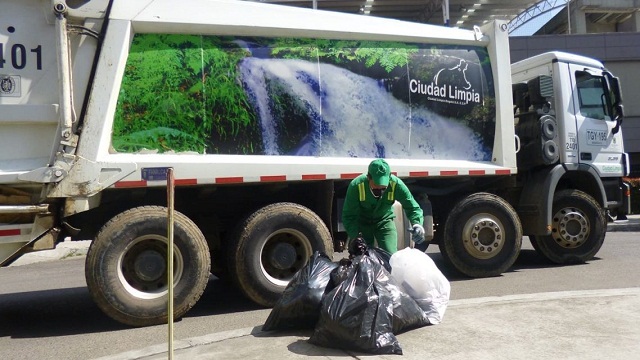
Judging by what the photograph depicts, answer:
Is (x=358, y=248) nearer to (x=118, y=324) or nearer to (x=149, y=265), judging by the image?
(x=149, y=265)

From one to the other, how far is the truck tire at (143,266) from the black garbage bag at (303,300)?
1067 millimetres

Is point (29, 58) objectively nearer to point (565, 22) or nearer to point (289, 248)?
Result: point (289, 248)

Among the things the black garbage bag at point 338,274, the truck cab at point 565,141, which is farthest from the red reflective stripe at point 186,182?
the truck cab at point 565,141

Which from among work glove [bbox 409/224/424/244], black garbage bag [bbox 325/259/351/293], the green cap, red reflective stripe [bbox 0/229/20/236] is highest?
the green cap

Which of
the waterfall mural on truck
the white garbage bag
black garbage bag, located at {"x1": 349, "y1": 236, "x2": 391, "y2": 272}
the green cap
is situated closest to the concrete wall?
the waterfall mural on truck

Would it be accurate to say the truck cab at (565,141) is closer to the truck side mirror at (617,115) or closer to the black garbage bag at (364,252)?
the truck side mirror at (617,115)

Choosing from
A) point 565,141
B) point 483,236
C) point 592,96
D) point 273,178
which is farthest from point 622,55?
point 273,178

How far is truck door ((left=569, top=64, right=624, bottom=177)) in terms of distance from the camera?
324 inches

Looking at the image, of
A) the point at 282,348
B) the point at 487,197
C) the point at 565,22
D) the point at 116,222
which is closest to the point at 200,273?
the point at 116,222

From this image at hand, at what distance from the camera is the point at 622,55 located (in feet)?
74.2

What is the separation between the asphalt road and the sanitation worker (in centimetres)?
121

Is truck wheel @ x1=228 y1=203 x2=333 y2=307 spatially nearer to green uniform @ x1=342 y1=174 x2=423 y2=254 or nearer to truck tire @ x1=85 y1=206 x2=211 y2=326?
truck tire @ x1=85 y1=206 x2=211 y2=326

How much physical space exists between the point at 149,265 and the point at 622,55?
2161cm

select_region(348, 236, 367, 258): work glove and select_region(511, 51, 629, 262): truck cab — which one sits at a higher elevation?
select_region(511, 51, 629, 262): truck cab
